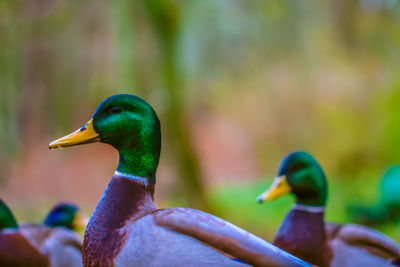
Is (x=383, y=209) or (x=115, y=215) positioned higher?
(x=115, y=215)

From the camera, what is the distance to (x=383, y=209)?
5.50 meters

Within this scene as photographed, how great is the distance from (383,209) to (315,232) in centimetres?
354

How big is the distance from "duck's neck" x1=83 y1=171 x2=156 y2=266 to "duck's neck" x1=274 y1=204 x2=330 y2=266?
2.46 ft

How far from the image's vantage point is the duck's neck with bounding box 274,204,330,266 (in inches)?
87.3

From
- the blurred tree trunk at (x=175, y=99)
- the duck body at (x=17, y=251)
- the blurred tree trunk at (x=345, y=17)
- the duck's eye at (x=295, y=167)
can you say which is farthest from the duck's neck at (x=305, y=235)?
the blurred tree trunk at (x=345, y=17)

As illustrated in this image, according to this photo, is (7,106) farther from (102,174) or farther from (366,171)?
(102,174)

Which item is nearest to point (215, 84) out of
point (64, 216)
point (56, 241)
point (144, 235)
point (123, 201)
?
point (64, 216)

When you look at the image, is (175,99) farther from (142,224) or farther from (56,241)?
(142,224)

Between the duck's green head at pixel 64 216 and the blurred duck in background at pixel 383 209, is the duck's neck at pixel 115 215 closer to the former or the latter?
the duck's green head at pixel 64 216

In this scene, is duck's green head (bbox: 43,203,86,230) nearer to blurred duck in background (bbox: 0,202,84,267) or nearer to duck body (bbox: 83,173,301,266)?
blurred duck in background (bbox: 0,202,84,267)

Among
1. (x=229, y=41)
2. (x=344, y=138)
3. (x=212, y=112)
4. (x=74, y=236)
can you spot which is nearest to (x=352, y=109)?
(x=344, y=138)

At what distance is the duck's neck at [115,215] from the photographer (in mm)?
1631

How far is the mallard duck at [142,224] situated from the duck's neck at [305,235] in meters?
0.62

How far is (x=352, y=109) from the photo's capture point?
28.9ft
